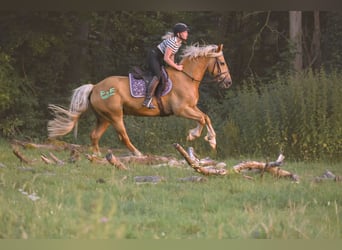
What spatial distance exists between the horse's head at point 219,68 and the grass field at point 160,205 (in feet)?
2.55

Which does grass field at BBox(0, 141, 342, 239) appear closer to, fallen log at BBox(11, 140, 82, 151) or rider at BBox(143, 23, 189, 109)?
rider at BBox(143, 23, 189, 109)

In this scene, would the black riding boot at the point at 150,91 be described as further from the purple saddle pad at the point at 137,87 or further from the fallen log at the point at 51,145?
the fallen log at the point at 51,145

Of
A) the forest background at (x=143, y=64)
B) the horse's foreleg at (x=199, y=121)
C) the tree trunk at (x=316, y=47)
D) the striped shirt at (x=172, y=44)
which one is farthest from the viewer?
the tree trunk at (x=316, y=47)

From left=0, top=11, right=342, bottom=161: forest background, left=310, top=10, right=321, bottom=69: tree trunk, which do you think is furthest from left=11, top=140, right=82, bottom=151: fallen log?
left=310, top=10, right=321, bottom=69: tree trunk

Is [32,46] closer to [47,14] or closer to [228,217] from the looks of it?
[47,14]

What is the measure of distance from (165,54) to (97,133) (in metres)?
1.00

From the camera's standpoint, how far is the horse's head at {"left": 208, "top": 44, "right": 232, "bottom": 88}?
611cm

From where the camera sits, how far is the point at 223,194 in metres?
5.06

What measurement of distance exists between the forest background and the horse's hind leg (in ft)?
1.13

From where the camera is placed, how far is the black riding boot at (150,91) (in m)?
6.16

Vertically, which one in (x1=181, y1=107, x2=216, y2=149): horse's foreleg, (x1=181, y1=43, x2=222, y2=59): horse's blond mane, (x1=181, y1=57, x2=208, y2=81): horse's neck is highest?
(x1=181, y1=43, x2=222, y2=59): horse's blond mane

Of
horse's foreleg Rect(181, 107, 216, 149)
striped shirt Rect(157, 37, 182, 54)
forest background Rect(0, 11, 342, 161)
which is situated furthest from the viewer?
forest background Rect(0, 11, 342, 161)

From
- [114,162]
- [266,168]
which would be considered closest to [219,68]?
[266,168]

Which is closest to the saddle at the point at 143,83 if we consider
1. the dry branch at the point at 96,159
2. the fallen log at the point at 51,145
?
the dry branch at the point at 96,159
